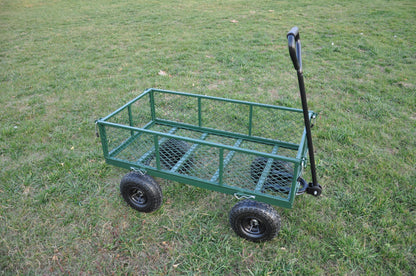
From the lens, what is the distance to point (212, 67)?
7668 mm

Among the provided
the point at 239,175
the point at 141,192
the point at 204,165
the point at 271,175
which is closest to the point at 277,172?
the point at 271,175

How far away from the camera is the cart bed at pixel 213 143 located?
321 centimetres

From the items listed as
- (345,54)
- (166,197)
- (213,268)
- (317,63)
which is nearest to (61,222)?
(166,197)

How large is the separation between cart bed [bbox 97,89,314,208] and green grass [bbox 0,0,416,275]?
1.11 ft

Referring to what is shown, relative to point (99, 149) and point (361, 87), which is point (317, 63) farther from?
point (99, 149)

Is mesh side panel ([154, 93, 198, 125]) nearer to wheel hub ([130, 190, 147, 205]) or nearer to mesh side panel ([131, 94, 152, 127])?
mesh side panel ([131, 94, 152, 127])

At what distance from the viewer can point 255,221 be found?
3.18 meters

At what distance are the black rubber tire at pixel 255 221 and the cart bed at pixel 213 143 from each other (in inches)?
3.8

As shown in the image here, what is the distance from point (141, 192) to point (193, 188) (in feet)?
2.23

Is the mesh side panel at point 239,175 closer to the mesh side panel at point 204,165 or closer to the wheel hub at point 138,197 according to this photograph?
the mesh side panel at point 204,165

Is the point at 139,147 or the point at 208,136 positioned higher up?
the point at 208,136

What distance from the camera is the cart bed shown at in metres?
3.21

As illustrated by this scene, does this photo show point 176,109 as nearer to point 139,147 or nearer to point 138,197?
point 139,147

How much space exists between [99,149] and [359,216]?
3.46 m
